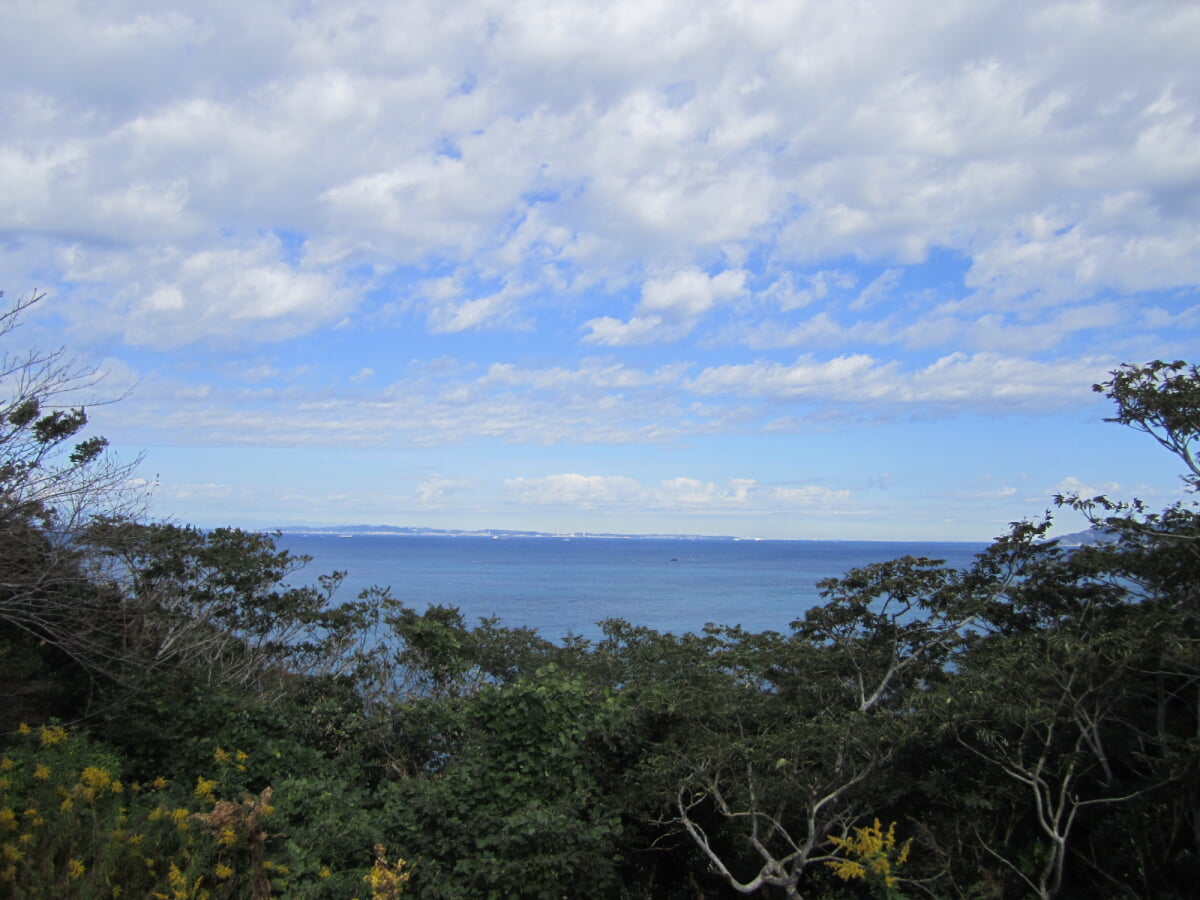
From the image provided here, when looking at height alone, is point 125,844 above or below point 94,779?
below

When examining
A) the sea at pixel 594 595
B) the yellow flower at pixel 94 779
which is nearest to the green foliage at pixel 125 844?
the yellow flower at pixel 94 779

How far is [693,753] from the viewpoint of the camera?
7094 millimetres

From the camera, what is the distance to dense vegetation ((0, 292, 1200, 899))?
5.75m

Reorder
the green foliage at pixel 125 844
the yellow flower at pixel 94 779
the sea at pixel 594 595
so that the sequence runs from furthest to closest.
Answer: the sea at pixel 594 595 < the yellow flower at pixel 94 779 < the green foliage at pixel 125 844

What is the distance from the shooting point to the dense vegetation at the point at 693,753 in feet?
18.9

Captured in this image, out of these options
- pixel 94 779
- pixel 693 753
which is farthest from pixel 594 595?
pixel 94 779

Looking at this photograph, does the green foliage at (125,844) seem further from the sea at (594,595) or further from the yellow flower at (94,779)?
the sea at (594,595)

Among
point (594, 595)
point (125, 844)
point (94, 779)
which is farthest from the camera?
point (594, 595)

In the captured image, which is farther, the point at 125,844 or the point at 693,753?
the point at 693,753

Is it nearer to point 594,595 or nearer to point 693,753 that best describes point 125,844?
point 693,753

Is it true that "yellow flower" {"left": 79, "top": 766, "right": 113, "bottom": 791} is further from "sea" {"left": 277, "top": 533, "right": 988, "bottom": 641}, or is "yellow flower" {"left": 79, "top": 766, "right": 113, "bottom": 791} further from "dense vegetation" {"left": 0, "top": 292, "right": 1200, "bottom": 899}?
"sea" {"left": 277, "top": 533, "right": 988, "bottom": 641}

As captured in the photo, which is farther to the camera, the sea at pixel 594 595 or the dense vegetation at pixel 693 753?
the sea at pixel 594 595

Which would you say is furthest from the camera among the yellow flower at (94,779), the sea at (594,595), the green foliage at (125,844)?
the sea at (594,595)

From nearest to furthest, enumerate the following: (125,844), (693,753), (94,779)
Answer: (125,844) < (94,779) < (693,753)
